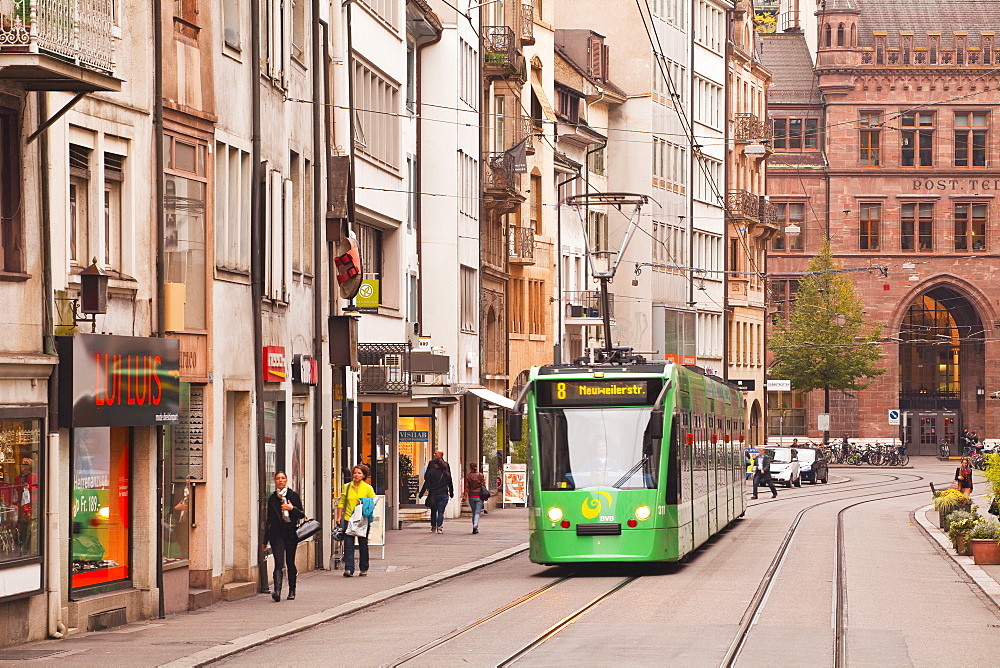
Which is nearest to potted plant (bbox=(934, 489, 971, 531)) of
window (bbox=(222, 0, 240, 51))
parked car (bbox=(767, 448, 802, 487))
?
window (bbox=(222, 0, 240, 51))

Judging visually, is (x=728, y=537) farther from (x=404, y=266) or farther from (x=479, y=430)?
(x=479, y=430)

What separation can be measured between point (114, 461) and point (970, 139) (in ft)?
291

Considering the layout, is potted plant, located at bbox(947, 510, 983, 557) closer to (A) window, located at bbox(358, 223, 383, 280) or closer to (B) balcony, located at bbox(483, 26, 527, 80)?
(A) window, located at bbox(358, 223, 383, 280)

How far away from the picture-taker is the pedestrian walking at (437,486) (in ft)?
121

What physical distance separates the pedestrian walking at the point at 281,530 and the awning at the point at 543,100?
3631 centimetres

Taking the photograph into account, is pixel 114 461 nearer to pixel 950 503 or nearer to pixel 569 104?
pixel 950 503

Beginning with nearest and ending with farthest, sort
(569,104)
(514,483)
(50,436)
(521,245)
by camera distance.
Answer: (50,436) → (514,483) → (521,245) → (569,104)

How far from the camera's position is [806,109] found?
101812mm

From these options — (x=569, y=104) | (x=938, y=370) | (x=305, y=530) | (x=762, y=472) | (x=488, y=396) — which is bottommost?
(x=762, y=472)

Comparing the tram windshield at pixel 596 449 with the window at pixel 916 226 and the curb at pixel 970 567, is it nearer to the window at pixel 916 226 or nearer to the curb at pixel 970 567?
the curb at pixel 970 567

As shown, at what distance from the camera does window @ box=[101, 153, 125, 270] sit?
62.7 feet

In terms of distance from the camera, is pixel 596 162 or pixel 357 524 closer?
pixel 357 524

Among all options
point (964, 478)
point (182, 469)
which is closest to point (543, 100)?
point (964, 478)

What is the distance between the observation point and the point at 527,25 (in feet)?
176
